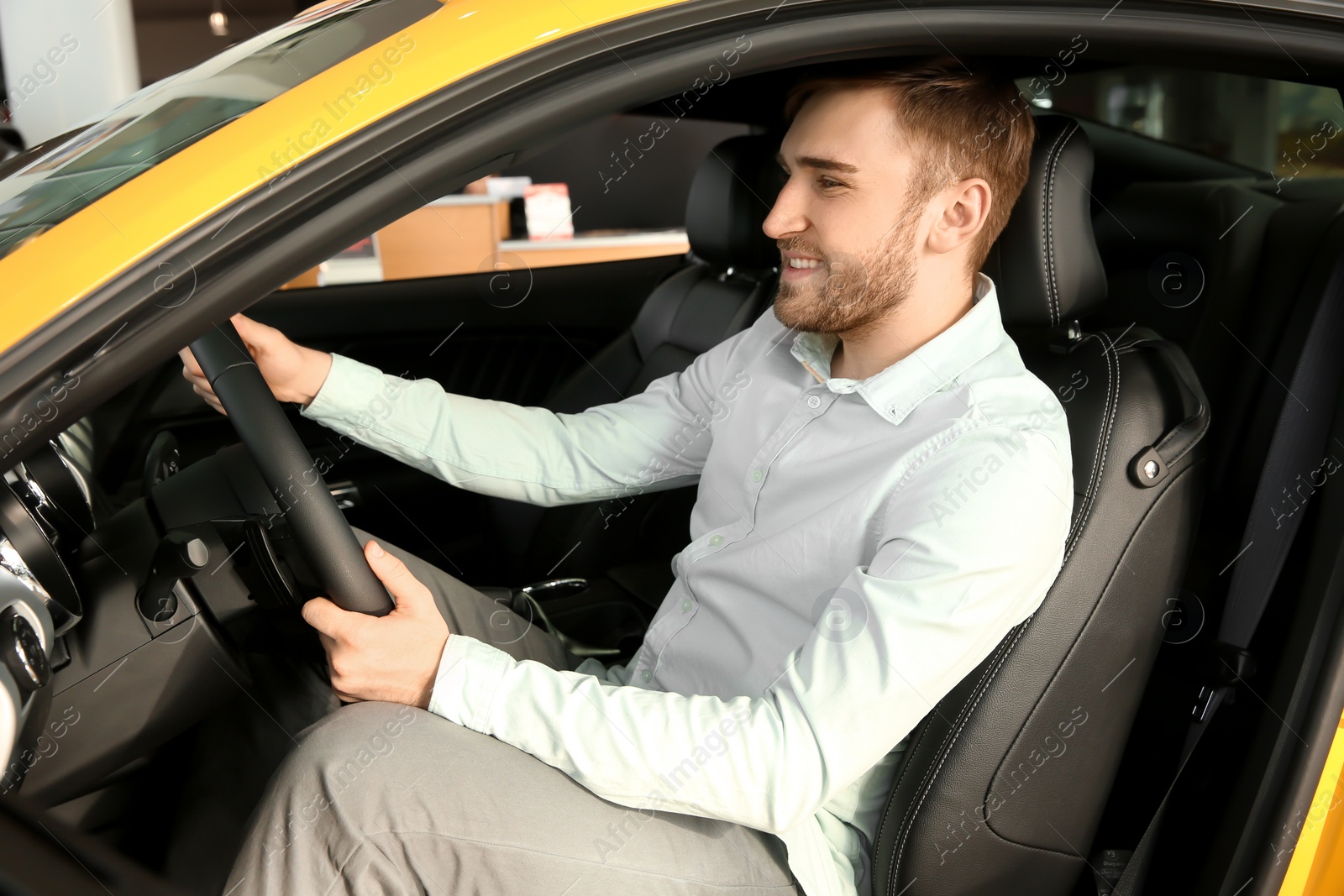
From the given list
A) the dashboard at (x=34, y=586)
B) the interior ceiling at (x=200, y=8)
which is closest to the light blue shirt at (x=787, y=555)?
the dashboard at (x=34, y=586)

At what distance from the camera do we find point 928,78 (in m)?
1.06

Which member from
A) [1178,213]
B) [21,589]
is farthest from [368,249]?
[21,589]

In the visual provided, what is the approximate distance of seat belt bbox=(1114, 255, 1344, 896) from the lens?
1.13m

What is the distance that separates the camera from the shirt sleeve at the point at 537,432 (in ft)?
4.25

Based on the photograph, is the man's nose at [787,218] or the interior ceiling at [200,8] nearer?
the man's nose at [787,218]

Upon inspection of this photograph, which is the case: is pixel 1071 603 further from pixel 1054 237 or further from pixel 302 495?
pixel 302 495

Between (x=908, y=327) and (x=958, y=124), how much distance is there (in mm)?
222

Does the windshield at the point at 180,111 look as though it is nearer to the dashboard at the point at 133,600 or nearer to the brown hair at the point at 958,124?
the dashboard at the point at 133,600

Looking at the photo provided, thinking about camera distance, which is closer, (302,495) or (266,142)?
(266,142)

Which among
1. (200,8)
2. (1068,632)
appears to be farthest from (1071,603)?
(200,8)

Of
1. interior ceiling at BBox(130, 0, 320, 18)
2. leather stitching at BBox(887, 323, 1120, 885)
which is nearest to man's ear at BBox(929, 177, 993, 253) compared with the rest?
leather stitching at BBox(887, 323, 1120, 885)

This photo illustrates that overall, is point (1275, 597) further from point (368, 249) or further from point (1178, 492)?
point (368, 249)

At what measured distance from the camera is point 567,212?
5.57 metres

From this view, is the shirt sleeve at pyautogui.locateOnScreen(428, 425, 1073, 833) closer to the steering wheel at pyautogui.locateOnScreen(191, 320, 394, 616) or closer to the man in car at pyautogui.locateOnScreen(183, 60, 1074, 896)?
the man in car at pyautogui.locateOnScreen(183, 60, 1074, 896)
